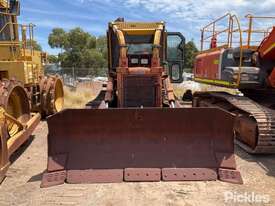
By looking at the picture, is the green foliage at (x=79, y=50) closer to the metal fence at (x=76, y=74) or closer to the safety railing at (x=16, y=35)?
the metal fence at (x=76, y=74)

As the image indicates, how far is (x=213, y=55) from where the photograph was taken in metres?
8.81

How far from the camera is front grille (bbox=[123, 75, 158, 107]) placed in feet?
20.9

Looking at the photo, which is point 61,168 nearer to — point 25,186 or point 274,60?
point 25,186

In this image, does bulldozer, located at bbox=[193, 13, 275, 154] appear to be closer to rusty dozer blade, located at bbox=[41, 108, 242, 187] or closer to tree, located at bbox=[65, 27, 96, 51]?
rusty dozer blade, located at bbox=[41, 108, 242, 187]

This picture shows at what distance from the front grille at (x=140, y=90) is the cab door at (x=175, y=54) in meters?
2.23

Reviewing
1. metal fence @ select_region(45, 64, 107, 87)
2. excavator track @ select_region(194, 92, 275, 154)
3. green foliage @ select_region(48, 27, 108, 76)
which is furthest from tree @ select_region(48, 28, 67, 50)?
excavator track @ select_region(194, 92, 275, 154)

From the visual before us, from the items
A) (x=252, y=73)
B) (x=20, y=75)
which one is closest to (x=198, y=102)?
(x=252, y=73)

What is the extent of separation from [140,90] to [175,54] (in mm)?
2577

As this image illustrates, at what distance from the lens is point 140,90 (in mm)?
6422

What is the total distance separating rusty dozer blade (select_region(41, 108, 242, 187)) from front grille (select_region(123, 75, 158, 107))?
4.54ft

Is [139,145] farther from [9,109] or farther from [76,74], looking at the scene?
[76,74]

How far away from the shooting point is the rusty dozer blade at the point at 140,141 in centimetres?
489

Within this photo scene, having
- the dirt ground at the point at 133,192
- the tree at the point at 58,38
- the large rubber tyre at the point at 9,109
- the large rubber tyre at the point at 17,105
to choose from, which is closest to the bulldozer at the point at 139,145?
the dirt ground at the point at 133,192

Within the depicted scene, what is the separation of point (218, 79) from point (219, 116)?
359cm
